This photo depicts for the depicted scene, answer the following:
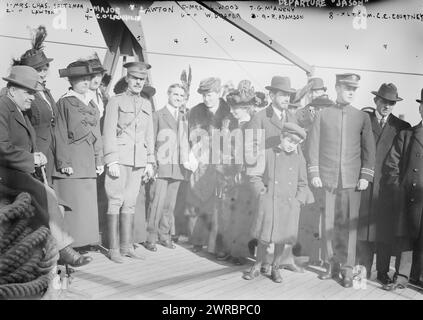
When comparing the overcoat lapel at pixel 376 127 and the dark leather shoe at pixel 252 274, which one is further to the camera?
the overcoat lapel at pixel 376 127

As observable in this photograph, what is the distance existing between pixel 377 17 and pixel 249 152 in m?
1.51

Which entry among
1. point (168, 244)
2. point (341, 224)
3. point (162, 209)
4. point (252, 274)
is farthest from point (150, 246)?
point (341, 224)

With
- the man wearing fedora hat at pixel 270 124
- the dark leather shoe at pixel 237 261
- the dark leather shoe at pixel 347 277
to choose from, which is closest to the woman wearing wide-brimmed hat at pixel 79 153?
the dark leather shoe at pixel 237 261

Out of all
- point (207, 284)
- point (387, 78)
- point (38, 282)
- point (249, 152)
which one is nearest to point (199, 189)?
point (249, 152)

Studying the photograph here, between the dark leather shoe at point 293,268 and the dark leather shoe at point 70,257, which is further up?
the dark leather shoe at point 70,257

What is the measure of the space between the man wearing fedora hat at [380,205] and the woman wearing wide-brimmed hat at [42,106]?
260 centimetres

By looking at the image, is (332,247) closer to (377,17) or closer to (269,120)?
(269,120)

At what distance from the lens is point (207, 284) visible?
3607 mm

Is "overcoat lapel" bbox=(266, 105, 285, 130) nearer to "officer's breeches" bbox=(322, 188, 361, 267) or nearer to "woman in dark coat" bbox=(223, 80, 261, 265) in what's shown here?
"woman in dark coat" bbox=(223, 80, 261, 265)

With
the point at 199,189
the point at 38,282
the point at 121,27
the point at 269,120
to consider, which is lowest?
the point at 38,282

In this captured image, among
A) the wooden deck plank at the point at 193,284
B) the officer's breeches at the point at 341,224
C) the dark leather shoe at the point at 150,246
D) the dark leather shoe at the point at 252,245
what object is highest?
the officer's breeches at the point at 341,224

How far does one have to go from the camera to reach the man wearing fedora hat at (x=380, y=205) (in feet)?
12.3

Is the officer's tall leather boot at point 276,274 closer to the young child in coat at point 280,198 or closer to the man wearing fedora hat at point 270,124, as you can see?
the young child in coat at point 280,198

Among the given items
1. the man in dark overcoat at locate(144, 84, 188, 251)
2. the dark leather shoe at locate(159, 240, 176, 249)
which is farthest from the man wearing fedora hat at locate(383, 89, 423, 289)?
the dark leather shoe at locate(159, 240, 176, 249)
